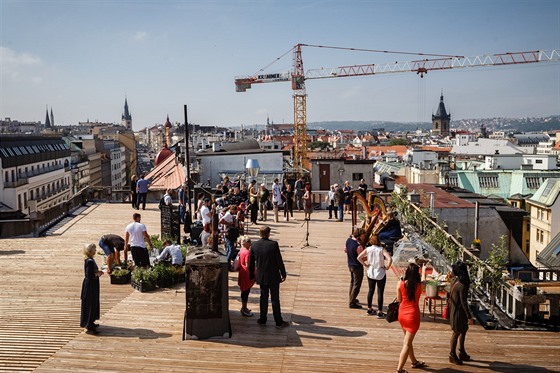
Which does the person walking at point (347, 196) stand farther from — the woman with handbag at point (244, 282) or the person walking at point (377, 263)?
the woman with handbag at point (244, 282)

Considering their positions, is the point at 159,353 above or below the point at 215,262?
below

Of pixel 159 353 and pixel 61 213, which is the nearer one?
pixel 159 353

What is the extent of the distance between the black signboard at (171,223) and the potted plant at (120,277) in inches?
113

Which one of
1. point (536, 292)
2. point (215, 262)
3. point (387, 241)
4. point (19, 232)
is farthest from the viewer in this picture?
point (19, 232)

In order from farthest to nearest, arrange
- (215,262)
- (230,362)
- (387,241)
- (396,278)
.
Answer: (387,241)
(396,278)
(215,262)
(230,362)

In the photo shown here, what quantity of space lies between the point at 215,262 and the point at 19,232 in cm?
1144

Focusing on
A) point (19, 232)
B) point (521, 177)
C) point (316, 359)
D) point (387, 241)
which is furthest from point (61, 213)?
point (521, 177)

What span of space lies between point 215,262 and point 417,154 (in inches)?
3183

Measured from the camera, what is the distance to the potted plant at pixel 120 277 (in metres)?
12.0

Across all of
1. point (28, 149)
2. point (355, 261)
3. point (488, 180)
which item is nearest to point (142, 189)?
point (355, 261)

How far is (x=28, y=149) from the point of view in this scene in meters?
71.4

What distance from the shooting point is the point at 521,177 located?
63.8 m

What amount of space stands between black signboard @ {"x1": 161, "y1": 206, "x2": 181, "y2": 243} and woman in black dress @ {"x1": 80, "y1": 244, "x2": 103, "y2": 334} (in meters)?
5.67

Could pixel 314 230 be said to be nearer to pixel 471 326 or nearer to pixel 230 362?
pixel 471 326
